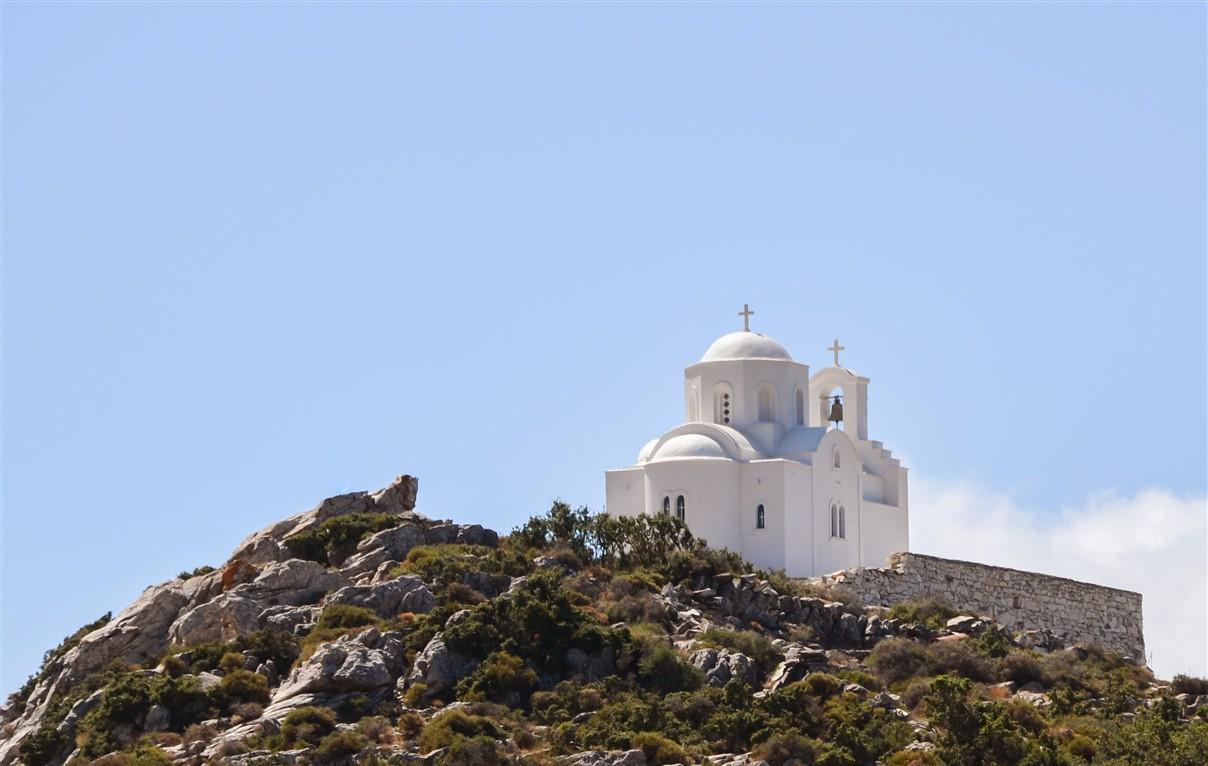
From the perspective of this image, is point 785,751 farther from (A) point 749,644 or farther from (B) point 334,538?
(B) point 334,538

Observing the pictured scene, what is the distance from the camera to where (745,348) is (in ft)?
230

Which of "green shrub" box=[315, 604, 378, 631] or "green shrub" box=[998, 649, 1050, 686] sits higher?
"green shrub" box=[315, 604, 378, 631]

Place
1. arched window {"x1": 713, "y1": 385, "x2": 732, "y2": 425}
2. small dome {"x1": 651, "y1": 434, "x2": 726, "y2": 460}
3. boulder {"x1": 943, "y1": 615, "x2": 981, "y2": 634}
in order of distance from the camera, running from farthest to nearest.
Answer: arched window {"x1": 713, "y1": 385, "x2": 732, "y2": 425}
small dome {"x1": 651, "y1": 434, "x2": 726, "y2": 460}
boulder {"x1": 943, "y1": 615, "x2": 981, "y2": 634}

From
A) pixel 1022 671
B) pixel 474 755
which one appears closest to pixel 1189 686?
pixel 1022 671

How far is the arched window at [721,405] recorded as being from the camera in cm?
6994

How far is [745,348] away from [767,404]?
1.57 meters

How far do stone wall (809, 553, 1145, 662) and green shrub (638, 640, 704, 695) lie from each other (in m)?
10.3

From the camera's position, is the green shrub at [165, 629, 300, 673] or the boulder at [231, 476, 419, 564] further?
the boulder at [231, 476, 419, 564]

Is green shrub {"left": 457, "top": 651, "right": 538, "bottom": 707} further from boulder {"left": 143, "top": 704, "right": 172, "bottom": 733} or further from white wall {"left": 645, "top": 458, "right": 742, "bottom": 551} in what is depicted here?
white wall {"left": 645, "top": 458, "right": 742, "bottom": 551}

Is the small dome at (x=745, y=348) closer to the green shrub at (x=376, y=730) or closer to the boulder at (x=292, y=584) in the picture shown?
the boulder at (x=292, y=584)

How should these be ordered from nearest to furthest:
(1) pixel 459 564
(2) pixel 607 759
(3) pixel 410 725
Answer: (2) pixel 607 759 → (3) pixel 410 725 → (1) pixel 459 564

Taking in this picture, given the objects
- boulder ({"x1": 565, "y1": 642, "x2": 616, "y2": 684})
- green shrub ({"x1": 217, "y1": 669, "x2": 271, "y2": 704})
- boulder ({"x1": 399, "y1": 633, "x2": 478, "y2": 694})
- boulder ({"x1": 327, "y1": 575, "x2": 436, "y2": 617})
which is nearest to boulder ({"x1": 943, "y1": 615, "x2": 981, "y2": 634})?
boulder ({"x1": 565, "y1": 642, "x2": 616, "y2": 684})

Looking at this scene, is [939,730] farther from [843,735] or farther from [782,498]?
[782,498]

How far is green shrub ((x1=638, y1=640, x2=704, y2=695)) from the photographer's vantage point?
53500mm
